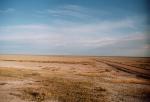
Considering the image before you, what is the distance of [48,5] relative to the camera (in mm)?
4566

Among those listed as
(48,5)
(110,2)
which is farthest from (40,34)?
(110,2)

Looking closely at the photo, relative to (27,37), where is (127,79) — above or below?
below

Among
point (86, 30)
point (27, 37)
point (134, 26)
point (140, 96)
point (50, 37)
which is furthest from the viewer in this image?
point (27, 37)

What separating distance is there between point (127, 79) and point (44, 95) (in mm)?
1999

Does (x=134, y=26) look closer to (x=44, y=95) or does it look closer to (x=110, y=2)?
(x=110, y=2)

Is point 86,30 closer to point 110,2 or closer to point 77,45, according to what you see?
point 77,45

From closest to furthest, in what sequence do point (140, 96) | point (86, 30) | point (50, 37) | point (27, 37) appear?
point (140, 96), point (86, 30), point (50, 37), point (27, 37)

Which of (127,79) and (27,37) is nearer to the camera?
(127,79)

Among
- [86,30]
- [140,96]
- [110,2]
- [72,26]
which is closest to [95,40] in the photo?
[86,30]

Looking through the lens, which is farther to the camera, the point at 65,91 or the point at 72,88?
the point at 72,88

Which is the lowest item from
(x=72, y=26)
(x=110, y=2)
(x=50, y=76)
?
(x=50, y=76)

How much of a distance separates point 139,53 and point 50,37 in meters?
2.14

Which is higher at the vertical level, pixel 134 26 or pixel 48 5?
pixel 48 5

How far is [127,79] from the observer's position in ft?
14.4
